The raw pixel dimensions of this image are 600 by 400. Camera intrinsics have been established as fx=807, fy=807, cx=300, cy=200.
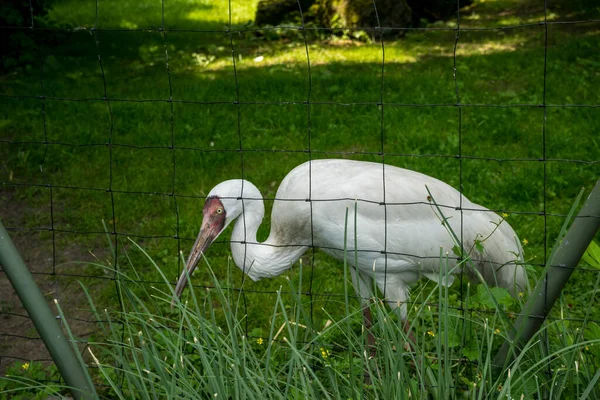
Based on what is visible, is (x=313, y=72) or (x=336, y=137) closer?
(x=336, y=137)

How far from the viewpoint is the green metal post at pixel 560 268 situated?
241cm

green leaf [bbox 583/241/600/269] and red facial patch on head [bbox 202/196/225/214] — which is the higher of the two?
green leaf [bbox 583/241/600/269]

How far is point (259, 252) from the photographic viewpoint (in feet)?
12.6

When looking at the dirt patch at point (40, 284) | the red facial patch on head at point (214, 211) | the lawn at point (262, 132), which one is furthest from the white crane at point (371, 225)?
the dirt patch at point (40, 284)

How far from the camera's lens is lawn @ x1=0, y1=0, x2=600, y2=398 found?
15.0ft

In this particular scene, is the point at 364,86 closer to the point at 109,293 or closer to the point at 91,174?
the point at 91,174

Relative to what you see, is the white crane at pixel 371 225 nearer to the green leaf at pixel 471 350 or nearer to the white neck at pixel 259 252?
the white neck at pixel 259 252

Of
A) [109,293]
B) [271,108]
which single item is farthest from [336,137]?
[109,293]

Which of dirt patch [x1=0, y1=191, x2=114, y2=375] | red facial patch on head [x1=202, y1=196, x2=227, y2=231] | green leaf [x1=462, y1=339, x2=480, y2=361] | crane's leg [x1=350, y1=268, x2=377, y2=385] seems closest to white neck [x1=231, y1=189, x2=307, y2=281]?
red facial patch on head [x1=202, y1=196, x2=227, y2=231]

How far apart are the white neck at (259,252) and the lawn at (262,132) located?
8.1 inches

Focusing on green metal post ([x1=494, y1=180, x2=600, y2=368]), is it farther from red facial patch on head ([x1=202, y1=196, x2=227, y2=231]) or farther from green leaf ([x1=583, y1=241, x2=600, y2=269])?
red facial patch on head ([x1=202, y1=196, x2=227, y2=231])

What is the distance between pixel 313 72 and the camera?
7988 millimetres

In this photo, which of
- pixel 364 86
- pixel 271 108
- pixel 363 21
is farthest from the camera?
pixel 363 21

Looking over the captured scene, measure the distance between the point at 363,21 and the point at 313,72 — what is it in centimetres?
159
